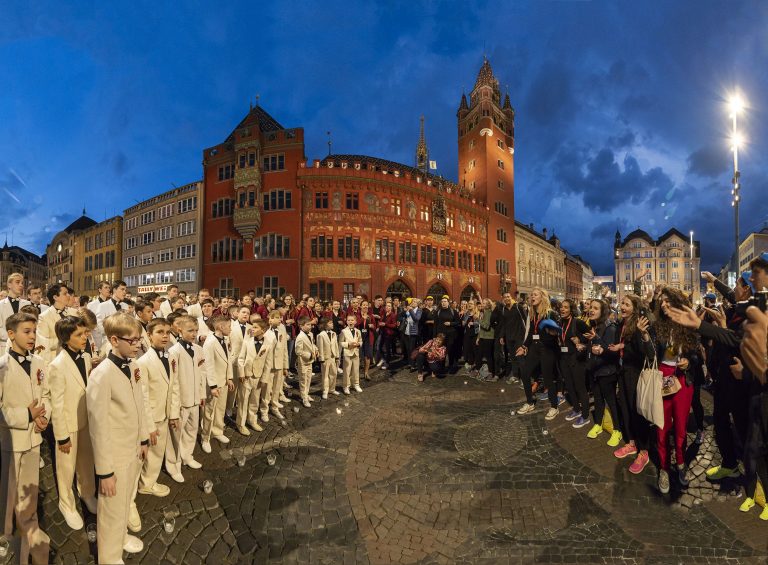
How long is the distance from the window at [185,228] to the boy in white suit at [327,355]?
31715 millimetres

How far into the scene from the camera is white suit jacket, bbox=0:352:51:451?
10.6 feet

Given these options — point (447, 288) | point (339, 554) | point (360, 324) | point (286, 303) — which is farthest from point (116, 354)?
point (447, 288)

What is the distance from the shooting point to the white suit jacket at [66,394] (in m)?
3.53

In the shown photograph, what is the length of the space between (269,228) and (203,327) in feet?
79.1

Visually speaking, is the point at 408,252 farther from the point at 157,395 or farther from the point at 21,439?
the point at 21,439

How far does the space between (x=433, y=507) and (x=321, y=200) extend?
91.9ft

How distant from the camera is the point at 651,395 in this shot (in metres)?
4.48

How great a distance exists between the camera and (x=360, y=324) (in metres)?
10.7

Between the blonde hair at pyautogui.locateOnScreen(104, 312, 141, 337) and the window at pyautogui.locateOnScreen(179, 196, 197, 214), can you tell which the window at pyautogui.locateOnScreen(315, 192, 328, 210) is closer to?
the window at pyautogui.locateOnScreen(179, 196, 197, 214)

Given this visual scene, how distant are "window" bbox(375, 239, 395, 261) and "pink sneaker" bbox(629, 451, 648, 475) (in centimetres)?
2657

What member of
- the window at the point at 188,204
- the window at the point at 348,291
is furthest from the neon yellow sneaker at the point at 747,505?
the window at the point at 188,204

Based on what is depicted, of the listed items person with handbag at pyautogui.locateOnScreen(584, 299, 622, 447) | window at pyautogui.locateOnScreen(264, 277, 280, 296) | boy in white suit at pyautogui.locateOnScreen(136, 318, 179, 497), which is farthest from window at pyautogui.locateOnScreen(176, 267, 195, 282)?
person with handbag at pyautogui.locateOnScreen(584, 299, 622, 447)

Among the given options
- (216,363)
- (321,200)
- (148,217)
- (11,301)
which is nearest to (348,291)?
(321,200)

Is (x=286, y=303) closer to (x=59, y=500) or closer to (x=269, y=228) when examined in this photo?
(x=59, y=500)
